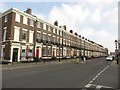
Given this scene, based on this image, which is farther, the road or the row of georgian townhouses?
the row of georgian townhouses

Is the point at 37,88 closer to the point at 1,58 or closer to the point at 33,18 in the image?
the point at 1,58

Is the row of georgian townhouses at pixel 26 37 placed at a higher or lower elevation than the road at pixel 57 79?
higher

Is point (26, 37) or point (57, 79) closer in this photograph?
point (57, 79)

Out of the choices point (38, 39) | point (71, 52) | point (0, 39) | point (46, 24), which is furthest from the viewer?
point (71, 52)

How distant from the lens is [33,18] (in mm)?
37562

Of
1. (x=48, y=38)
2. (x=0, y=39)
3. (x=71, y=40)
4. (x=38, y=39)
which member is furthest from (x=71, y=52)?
(x=0, y=39)

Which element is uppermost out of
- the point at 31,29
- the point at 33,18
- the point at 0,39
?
the point at 33,18

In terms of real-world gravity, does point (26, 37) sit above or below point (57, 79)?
above

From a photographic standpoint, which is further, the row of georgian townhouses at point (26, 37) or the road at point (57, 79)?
the row of georgian townhouses at point (26, 37)

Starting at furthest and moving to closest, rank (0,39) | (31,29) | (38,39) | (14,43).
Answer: (38,39)
(31,29)
(0,39)
(14,43)

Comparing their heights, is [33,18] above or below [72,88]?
above

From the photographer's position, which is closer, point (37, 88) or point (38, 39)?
point (37, 88)

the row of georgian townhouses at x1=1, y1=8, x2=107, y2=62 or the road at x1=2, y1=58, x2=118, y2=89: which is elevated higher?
the row of georgian townhouses at x1=1, y1=8, x2=107, y2=62

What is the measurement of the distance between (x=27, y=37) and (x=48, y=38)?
33.1 ft
